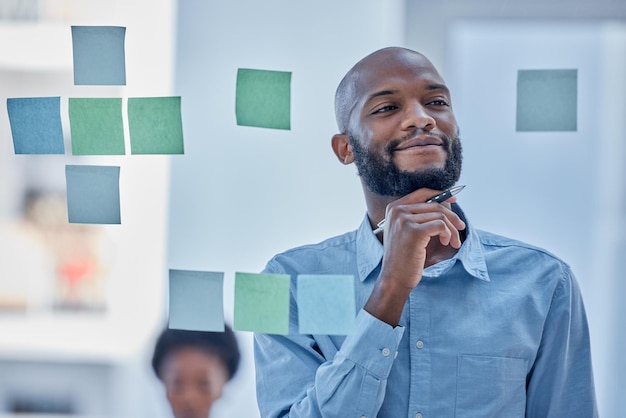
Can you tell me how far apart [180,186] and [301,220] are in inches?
10.5

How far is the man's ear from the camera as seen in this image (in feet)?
3.74

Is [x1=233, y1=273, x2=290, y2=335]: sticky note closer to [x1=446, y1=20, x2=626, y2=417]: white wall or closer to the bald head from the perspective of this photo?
the bald head

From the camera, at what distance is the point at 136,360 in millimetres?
2037

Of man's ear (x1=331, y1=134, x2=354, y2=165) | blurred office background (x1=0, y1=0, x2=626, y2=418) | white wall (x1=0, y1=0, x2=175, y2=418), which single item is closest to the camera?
man's ear (x1=331, y1=134, x2=354, y2=165)

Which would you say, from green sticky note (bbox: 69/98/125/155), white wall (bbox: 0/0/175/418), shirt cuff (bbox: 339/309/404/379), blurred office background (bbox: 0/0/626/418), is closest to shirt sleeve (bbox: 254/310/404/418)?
shirt cuff (bbox: 339/309/404/379)

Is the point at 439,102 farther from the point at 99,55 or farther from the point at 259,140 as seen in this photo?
the point at 259,140

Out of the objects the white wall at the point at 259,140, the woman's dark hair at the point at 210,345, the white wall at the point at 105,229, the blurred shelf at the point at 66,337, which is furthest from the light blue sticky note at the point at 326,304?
the blurred shelf at the point at 66,337

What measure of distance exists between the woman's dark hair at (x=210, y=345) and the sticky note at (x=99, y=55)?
67 centimetres

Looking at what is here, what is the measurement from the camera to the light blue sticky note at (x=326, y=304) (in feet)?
3.54

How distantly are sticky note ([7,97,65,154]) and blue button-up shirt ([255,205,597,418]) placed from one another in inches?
17.4

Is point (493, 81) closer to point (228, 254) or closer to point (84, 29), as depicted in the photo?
point (228, 254)

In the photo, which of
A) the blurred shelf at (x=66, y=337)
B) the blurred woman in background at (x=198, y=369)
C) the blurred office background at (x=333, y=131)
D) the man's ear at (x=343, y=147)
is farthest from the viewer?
the blurred shelf at (x=66, y=337)

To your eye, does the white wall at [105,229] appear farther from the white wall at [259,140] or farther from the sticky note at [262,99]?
the sticky note at [262,99]

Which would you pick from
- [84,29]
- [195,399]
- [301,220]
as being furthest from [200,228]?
[84,29]
